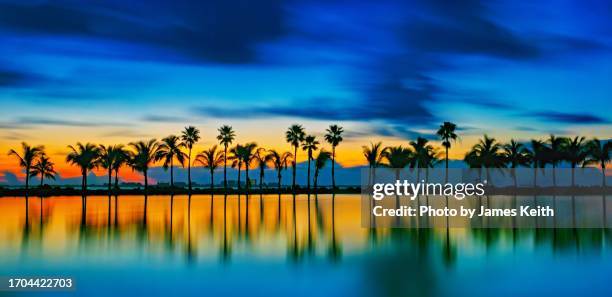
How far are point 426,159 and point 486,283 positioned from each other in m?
70.7

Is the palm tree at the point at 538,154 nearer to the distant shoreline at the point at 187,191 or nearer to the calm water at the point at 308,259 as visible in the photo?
the distant shoreline at the point at 187,191

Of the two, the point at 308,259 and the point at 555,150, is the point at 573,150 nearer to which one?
the point at 555,150

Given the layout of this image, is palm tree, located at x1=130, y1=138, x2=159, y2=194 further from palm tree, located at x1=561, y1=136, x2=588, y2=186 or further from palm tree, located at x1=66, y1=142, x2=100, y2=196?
palm tree, located at x1=561, y1=136, x2=588, y2=186

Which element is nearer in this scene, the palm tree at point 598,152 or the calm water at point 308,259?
the calm water at point 308,259

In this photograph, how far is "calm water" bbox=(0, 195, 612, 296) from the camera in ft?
54.2

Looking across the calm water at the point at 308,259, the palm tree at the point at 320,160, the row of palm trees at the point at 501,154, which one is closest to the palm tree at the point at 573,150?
the row of palm trees at the point at 501,154

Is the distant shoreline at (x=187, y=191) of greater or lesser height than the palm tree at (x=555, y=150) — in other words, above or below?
below

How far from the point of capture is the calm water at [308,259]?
16.5 m

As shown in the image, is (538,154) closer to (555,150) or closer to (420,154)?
(555,150)

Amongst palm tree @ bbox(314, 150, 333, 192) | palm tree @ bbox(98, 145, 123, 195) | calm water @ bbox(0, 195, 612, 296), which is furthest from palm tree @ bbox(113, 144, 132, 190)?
calm water @ bbox(0, 195, 612, 296)

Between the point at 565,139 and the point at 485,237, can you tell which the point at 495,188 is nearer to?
the point at 565,139

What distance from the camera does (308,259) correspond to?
21250 mm

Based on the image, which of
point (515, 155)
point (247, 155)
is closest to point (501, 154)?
point (515, 155)

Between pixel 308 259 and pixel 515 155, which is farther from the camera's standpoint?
pixel 515 155
